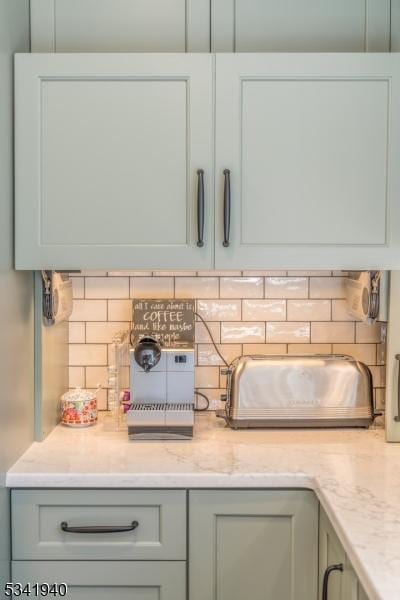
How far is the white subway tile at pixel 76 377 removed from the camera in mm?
2588

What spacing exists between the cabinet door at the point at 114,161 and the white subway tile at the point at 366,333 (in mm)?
770

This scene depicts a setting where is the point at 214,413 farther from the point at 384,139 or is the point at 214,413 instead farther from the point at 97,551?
the point at 384,139

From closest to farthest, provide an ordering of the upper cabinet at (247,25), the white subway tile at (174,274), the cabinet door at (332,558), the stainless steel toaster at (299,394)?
the cabinet door at (332,558) < the upper cabinet at (247,25) < the stainless steel toaster at (299,394) < the white subway tile at (174,274)

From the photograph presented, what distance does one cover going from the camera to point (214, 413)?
2.55 m

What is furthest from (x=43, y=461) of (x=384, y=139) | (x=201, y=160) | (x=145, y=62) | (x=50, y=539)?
(x=384, y=139)

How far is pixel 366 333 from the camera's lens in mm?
2562

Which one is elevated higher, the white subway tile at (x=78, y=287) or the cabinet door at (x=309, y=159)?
the cabinet door at (x=309, y=159)

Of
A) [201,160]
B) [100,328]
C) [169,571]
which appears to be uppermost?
[201,160]

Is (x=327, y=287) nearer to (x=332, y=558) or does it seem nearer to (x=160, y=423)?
(x=160, y=423)

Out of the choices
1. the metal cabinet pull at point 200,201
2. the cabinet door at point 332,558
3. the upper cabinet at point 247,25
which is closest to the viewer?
the cabinet door at point 332,558

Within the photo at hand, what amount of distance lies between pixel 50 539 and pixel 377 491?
87 centimetres

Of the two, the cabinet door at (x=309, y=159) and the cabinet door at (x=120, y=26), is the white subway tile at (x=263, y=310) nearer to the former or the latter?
the cabinet door at (x=309, y=159)

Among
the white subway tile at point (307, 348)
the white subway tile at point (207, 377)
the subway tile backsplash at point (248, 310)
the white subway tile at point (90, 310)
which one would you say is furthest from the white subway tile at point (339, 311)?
the white subway tile at point (90, 310)

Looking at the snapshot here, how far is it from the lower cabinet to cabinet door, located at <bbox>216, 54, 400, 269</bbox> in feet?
2.47
